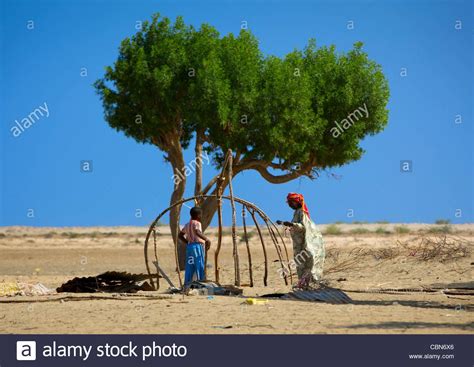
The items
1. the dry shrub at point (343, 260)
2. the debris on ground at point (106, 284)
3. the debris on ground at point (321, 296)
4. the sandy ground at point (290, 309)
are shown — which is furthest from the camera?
the dry shrub at point (343, 260)

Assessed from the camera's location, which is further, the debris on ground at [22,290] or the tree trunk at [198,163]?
the tree trunk at [198,163]

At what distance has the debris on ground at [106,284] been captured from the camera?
19.6 meters

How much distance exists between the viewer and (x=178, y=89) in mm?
28000

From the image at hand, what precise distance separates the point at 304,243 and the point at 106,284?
17.8ft

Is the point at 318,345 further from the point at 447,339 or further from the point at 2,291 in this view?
the point at 2,291

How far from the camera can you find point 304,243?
1728cm

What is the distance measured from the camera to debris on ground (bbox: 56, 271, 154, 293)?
19562 millimetres

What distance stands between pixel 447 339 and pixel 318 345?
1.97 m

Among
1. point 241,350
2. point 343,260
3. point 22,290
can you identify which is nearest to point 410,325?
point 241,350

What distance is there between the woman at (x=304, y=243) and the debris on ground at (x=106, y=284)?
4.31m

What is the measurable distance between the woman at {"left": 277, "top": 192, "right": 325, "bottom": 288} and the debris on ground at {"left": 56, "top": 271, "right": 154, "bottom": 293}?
14.1 ft

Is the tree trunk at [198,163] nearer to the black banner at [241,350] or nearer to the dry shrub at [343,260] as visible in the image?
the dry shrub at [343,260]

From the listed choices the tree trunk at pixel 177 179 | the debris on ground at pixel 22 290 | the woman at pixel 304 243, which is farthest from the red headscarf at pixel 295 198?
the tree trunk at pixel 177 179

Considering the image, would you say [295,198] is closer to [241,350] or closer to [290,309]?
[290,309]
